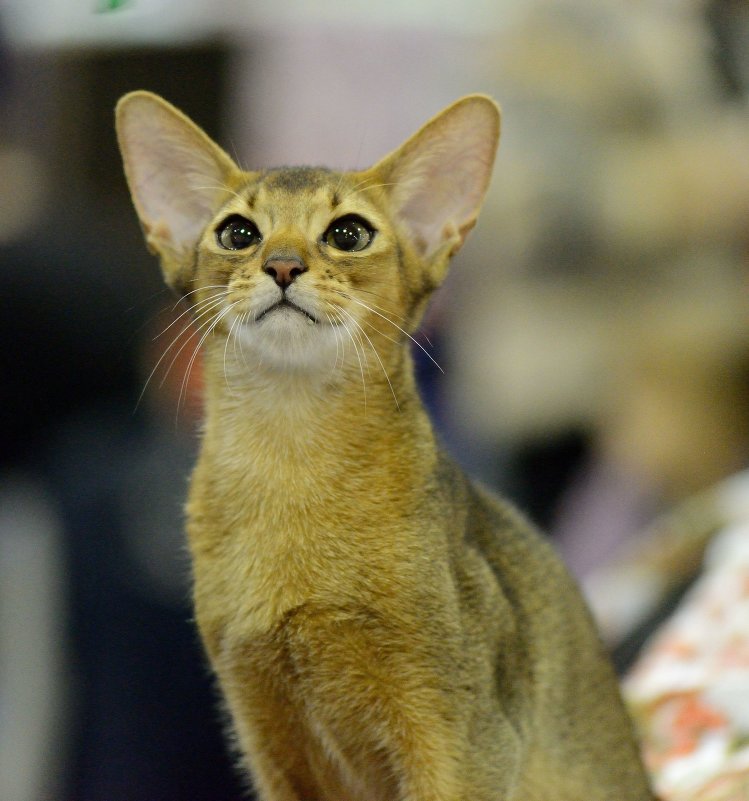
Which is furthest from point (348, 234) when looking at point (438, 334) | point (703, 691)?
point (438, 334)

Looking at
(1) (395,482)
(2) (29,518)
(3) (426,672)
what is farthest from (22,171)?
(3) (426,672)

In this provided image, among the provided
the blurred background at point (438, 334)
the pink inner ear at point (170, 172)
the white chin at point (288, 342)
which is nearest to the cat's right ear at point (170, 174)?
the pink inner ear at point (170, 172)

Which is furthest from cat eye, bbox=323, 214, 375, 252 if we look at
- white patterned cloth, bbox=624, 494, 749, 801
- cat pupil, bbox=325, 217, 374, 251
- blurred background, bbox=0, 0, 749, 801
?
white patterned cloth, bbox=624, 494, 749, 801

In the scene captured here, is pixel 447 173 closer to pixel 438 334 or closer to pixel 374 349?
pixel 374 349

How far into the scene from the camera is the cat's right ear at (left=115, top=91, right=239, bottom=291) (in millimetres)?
1185

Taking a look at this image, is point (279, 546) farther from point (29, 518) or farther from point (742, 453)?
point (742, 453)

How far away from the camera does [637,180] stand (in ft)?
9.60

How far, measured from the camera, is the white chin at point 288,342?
1.27m

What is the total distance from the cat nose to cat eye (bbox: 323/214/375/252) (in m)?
0.08

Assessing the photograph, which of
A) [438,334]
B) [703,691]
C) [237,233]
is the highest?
[237,233]

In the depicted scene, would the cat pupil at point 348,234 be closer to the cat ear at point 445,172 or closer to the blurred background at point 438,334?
the cat ear at point 445,172

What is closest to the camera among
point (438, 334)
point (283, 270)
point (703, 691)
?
point (283, 270)

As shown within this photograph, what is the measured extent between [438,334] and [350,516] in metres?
2.45

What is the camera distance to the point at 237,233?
1.31 meters
